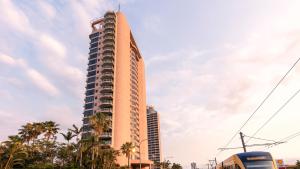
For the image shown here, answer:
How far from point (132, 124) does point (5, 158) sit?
62.7 m

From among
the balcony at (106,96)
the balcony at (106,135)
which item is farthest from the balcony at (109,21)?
the balcony at (106,135)

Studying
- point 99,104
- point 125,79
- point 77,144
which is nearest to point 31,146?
point 77,144

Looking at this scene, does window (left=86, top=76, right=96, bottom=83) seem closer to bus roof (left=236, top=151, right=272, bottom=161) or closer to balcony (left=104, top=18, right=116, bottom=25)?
balcony (left=104, top=18, right=116, bottom=25)

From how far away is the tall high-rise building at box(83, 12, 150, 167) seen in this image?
3803 inches

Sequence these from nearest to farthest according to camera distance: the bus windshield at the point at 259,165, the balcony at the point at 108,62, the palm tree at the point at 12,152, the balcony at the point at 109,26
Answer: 1. the bus windshield at the point at 259,165
2. the palm tree at the point at 12,152
3. the balcony at the point at 108,62
4. the balcony at the point at 109,26

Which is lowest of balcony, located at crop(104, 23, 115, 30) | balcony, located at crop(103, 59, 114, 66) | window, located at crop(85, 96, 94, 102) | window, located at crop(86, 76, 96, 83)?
window, located at crop(85, 96, 94, 102)

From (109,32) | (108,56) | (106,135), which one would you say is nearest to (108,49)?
(108,56)

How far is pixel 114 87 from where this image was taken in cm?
10325

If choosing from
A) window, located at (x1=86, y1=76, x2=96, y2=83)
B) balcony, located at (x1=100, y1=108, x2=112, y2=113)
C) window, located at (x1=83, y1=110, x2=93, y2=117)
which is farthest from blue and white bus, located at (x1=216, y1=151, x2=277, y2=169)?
window, located at (x1=86, y1=76, x2=96, y2=83)

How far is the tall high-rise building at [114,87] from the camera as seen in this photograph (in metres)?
96.6

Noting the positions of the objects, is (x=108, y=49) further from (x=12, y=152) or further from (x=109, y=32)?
(x=12, y=152)

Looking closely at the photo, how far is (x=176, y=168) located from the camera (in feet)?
598

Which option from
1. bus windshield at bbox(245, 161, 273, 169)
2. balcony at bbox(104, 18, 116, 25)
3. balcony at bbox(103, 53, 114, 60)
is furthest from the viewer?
balcony at bbox(104, 18, 116, 25)

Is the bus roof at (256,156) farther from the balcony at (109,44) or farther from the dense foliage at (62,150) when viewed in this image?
the balcony at (109,44)
